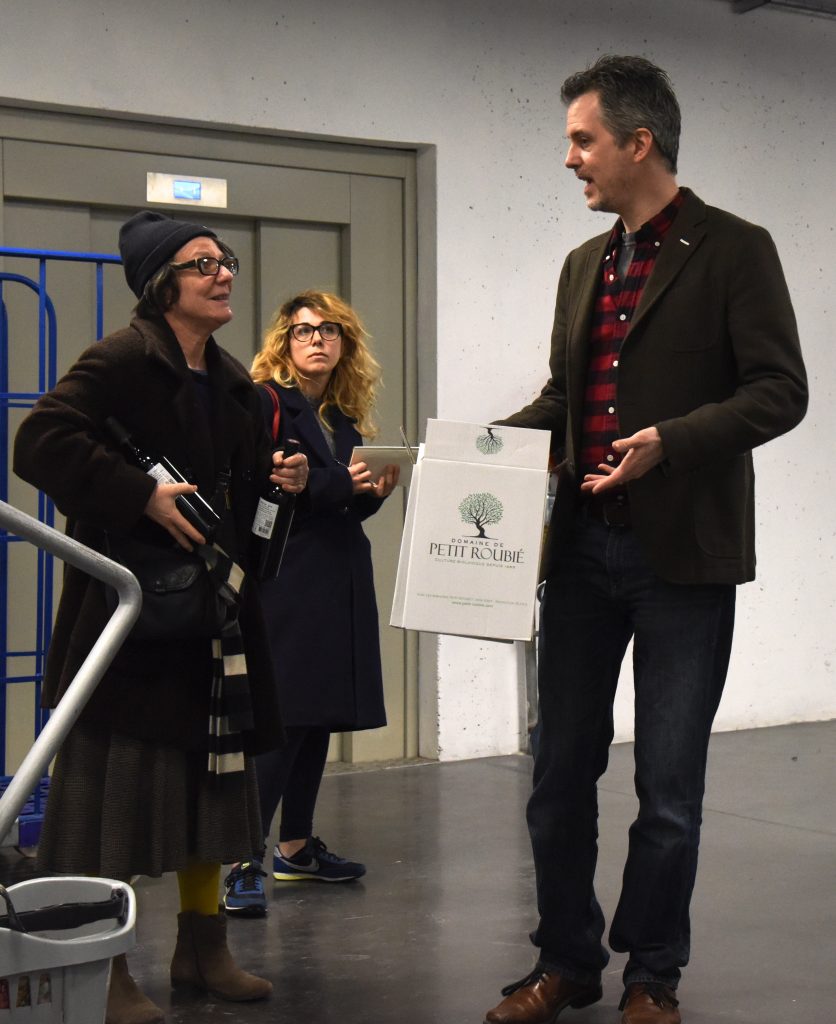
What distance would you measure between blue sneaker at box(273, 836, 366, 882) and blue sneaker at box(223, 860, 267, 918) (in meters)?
0.22

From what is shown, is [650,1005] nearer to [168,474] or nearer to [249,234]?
[168,474]

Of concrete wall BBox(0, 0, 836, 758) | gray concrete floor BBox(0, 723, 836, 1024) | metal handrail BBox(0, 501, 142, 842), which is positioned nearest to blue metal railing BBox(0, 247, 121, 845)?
gray concrete floor BBox(0, 723, 836, 1024)

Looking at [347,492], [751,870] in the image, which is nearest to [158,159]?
[347,492]

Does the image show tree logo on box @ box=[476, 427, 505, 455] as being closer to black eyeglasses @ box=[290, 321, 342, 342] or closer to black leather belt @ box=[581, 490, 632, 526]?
black leather belt @ box=[581, 490, 632, 526]

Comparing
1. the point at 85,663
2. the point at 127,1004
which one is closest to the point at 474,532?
the point at 85,663

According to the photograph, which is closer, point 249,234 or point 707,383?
point 707,383

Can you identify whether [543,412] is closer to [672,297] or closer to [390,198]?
[672,297]

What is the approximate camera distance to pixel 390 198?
5582 millimetres

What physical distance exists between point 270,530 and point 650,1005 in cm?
118

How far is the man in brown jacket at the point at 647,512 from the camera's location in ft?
8.39

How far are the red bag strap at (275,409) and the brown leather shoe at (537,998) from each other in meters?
1.52

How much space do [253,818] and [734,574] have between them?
1.06 meters

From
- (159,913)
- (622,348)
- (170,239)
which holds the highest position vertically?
(170,239)

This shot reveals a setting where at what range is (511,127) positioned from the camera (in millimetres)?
5676
